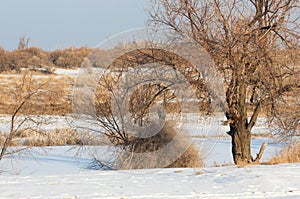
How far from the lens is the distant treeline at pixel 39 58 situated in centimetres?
3931

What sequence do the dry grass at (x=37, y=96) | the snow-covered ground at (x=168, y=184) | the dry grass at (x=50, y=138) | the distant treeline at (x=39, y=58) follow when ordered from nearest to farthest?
1. the snow-covered ground at (x=168, y=184)
2. the dry grass at (x=37, y=96)
3. the dry grass at (x=50, y=138)
4. the distant treeline at (x=39, y=58)

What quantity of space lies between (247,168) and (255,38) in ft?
11.2

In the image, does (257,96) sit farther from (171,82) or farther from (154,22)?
(154,22)

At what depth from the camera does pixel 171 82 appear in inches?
473

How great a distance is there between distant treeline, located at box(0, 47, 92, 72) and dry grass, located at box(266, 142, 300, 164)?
84.4 feet

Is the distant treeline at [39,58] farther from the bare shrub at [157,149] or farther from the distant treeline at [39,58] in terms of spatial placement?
the bare shrub at [157,149]

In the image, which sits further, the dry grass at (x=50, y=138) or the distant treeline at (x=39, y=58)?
the distant treeline at (x=39, y=58)

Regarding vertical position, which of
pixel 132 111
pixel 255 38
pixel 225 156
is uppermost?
pixel 255 38

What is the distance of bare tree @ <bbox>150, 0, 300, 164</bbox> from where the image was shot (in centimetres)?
1138

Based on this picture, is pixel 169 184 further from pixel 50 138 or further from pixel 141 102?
pixel 50 138

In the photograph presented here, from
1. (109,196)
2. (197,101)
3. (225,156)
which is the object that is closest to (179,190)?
(109,196)

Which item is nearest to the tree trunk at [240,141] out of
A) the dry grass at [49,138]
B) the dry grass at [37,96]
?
the dry grass at [37,96]

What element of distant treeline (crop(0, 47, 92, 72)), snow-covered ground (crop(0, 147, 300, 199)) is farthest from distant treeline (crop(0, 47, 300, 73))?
snow-covered ground (crop(0, 147, 300, 199))

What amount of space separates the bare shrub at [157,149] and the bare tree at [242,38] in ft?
5.40
